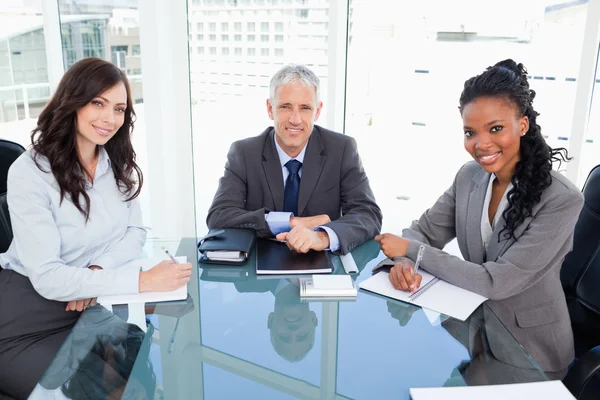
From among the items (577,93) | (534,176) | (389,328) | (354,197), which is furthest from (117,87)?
(577,93)

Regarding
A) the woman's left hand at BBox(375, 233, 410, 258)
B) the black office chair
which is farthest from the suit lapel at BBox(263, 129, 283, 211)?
the black office chair

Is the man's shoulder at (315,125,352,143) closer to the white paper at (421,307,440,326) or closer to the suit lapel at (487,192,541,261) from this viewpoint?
the suit lapel at (487,192,541,261)

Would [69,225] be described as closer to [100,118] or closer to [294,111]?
[100,118]

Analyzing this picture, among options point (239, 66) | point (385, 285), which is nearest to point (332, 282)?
point (385, 285)

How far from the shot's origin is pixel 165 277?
152 cm

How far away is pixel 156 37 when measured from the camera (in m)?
3.03

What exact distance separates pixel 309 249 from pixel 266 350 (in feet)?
1.99

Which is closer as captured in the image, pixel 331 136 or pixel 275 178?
pixel 275 178

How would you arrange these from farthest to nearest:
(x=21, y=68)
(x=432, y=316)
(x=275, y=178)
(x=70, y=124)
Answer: (x=21, y=68) → (x=275, y=178) → (x=70, y=124) → (x=432, y=316)

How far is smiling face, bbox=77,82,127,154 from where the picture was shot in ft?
5.68

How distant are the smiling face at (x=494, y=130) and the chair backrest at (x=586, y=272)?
1.07 feet

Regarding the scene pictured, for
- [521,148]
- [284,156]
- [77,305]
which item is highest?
[521,148]

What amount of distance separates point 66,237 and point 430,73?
2.21 m

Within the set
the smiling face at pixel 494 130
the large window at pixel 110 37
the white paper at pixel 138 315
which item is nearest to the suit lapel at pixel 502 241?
the smiling face at pixel 494 130
